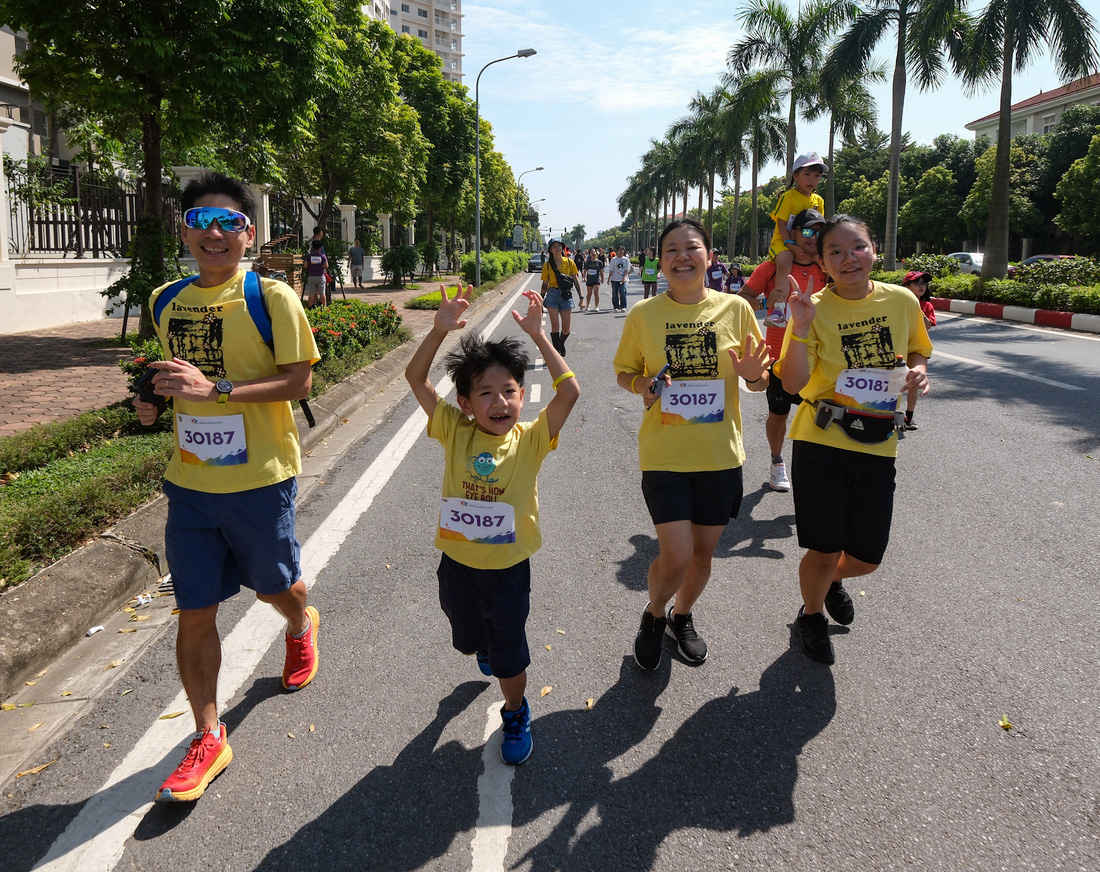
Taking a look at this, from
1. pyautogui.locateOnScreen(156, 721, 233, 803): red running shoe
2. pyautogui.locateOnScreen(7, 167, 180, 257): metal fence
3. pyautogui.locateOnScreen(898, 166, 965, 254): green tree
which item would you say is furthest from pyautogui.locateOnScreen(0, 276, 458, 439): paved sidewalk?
pyautogui.locateOnScreen(898, 166, 965, 254): green tree

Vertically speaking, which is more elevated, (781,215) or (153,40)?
(153,40)

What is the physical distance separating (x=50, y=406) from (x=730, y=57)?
34224 mm

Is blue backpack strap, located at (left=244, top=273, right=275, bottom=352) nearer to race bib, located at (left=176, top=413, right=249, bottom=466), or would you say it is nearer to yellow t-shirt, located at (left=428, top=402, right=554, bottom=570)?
race bib, located at (left=176, top=413, right=249, bottom=466)

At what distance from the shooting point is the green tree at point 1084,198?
3953 cm

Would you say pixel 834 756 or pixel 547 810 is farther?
pixel 834 756

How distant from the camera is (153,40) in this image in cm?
1029

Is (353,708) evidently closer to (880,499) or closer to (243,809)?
(243,809)

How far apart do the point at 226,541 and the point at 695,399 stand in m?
1.74

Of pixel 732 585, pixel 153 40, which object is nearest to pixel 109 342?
pixel 153 40

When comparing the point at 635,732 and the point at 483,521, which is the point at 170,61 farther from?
the point at 635,732

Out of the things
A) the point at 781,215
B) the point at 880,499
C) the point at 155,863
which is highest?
the point at 781,215

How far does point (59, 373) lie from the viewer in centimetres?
979

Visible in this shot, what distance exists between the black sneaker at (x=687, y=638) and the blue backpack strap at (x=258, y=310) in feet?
6.14

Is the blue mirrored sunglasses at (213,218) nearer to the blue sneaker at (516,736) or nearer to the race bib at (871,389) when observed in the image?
the blue sneaker at (516,736)
